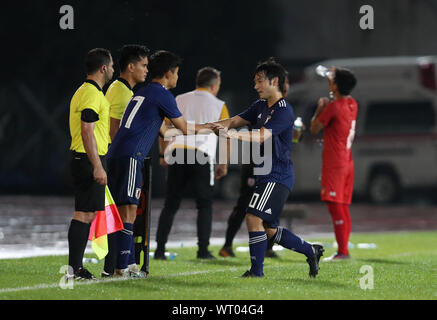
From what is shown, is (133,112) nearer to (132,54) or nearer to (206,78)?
(132,54)

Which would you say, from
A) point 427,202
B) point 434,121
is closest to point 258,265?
point 434,121

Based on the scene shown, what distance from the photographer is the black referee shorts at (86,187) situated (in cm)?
953

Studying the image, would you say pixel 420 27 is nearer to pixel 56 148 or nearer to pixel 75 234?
pixel 56 148

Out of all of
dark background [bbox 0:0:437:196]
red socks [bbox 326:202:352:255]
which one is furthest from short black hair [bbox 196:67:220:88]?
dark background [bbox 0:0:437:196]

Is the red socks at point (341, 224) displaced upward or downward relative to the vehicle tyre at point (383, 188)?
upward

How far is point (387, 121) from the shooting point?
25.4m

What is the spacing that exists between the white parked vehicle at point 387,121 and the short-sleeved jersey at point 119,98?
15.1m

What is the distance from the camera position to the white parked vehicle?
25125 mm

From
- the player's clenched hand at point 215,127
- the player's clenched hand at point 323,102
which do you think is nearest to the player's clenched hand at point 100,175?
the player's clenched hand at point 215,127

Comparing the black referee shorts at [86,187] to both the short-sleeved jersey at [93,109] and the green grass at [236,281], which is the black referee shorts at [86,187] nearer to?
the short-sleeved jersey at [93,109]

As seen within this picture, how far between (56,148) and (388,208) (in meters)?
15.8

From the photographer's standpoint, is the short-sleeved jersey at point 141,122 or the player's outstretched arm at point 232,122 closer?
the short-sleeved jersey at point 141,122

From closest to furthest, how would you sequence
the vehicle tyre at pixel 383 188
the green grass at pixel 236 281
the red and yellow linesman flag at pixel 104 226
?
1. the green grass at pixel 236 281
2. the red and yellow linesman flag at pixel 104 226
3. the vehicle tyre at pixel 383 188
